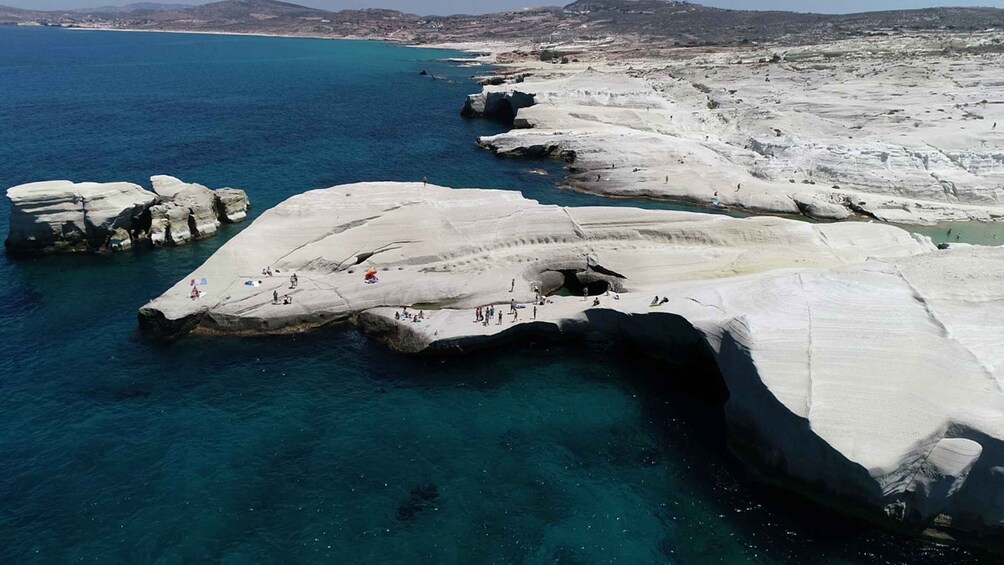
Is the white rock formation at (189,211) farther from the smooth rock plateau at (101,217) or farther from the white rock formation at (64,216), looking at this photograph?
the white rock formation at (64,216)

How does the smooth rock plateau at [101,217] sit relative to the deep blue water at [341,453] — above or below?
above

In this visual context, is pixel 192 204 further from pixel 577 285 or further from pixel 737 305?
pixel 737 305

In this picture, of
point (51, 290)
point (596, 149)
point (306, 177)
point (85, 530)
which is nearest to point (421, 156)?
point (306, 177)

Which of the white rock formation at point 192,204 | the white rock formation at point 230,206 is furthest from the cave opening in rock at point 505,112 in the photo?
the white rock formation at point 192,204

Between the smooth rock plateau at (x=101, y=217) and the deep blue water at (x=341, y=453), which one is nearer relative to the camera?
the deep blue water at (x=341, y=453)

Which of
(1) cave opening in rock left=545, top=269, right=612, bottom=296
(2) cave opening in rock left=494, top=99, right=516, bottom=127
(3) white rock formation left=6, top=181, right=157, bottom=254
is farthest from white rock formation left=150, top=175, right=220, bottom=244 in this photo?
(2) cave opening in rock left=494, top=99, right=516, bottom=127

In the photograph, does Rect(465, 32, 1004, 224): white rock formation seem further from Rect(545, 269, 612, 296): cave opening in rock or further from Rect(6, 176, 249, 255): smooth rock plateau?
Rect(6, 176, 249, 255): smooth rock plateau

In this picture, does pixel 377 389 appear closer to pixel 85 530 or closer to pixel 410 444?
pixel 410 444
